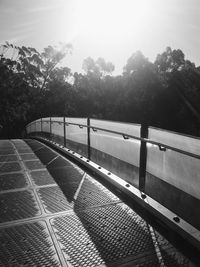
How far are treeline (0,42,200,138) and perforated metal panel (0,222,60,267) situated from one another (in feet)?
124

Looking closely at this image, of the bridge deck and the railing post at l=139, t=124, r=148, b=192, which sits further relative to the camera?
the railing post at l=139, t=124, r=148, b=192

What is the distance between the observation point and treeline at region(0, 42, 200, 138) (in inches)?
1726

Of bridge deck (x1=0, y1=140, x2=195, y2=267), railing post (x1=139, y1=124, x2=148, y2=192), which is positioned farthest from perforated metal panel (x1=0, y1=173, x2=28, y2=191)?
railing post (x1=139, y1=124, x2=148, y2=192)

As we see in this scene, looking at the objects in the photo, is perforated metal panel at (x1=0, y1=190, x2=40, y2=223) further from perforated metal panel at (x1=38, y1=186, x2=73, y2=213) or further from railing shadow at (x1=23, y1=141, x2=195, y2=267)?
railing shadow at (x1=23, y1=141, x2=195, y2=267)

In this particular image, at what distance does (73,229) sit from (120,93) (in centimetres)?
4601

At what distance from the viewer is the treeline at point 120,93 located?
4384 centimetres

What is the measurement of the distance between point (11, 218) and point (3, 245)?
0.68 metres

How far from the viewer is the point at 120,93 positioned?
48188 mm

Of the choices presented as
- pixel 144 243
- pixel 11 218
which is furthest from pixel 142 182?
pixel 11 218

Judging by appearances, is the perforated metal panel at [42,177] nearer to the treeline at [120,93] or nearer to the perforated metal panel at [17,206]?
the perforated metal panel at [17,206]

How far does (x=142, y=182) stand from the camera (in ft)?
13.9

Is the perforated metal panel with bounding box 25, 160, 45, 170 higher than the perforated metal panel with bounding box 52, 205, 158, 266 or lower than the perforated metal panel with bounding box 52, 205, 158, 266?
higher

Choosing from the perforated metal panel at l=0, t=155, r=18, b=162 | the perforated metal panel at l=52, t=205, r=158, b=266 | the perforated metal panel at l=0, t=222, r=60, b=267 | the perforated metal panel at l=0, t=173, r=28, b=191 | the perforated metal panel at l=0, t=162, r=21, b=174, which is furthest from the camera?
the perforated metal panel at l=0, t=155, r=18, b=162

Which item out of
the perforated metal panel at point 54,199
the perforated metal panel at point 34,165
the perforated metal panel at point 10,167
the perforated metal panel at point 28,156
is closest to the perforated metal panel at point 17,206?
the perforated metal panel at point 54,199
